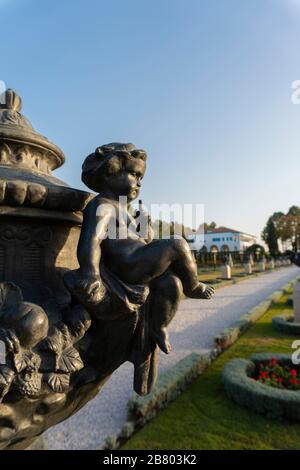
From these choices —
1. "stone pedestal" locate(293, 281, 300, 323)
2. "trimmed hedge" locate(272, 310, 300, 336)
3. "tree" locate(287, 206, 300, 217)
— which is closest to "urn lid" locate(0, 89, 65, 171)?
"trimmed hedge" locate(272, 310, 300, 336)

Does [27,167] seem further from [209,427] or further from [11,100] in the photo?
[209,427]

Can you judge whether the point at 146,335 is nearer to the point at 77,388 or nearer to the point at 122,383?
the point at 77,388

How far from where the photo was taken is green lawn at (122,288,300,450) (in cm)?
386

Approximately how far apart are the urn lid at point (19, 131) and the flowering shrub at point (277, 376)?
505cm

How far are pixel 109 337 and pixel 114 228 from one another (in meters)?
0.53

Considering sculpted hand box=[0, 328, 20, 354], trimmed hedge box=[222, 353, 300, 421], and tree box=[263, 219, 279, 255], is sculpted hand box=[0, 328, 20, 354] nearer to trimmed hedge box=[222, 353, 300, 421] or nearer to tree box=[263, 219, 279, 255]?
trimmed hedge box=[222, 353, 300, 421]

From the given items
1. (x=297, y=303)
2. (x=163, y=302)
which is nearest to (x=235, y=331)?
(x=297, y=303)

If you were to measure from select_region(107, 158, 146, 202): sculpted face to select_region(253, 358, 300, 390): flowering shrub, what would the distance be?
16.3ft

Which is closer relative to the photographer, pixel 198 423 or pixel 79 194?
pixel 79 194

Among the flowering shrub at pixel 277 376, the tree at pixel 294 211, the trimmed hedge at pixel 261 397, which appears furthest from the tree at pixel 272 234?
the trimmed hedge at pixel 261 397

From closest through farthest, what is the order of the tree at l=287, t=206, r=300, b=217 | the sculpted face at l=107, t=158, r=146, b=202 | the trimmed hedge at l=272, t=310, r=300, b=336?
1. the sculpted face at l=107, t=158, r=146, b=202
2. the trimmed hedge at l=272, t=310, r=300, b=336
3. the tree at l=287, t=206, r=300, b=217

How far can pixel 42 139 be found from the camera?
198cm
